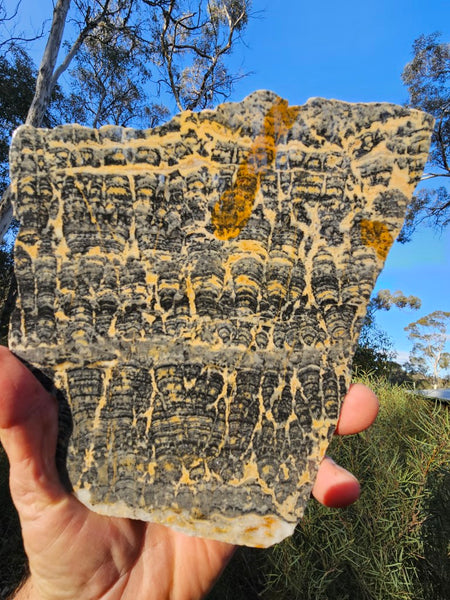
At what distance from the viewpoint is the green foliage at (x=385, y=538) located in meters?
1.64

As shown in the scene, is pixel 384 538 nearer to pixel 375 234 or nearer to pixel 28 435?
pixel 375 234

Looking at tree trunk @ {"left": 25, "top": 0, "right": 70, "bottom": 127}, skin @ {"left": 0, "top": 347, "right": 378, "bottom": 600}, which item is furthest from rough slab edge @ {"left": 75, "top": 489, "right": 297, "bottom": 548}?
tree trunk @ {"left": 25, "top": 0, "right": 70, "bottom": 127}

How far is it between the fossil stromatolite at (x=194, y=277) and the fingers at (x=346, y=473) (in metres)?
0.17

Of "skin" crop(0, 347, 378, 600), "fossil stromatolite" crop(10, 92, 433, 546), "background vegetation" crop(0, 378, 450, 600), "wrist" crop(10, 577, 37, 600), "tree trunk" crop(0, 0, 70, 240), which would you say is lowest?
"background vegetation" crop(0, 378, 450, 600)

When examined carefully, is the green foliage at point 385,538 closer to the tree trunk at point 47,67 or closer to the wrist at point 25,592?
the wrist at point 25,592

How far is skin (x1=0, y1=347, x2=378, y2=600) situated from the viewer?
83 centimetres

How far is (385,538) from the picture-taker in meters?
1.74

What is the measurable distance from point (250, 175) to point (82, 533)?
95 cm

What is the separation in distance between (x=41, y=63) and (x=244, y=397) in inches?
213

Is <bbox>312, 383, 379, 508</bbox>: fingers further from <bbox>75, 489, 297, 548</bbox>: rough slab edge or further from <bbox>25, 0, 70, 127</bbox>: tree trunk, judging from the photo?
<bbox>25, 0, 70, 127</bbox>: tree trunk

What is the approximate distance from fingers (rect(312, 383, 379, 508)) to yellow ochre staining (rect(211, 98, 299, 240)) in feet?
1.81

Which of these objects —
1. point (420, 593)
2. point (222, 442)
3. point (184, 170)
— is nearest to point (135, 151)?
point (184, 170)

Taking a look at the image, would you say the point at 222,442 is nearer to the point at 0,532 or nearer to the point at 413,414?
the point at 413,414

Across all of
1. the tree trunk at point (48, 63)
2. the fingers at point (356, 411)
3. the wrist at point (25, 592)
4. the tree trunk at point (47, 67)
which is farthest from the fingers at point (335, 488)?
the tree trunk at point (48, 63)
